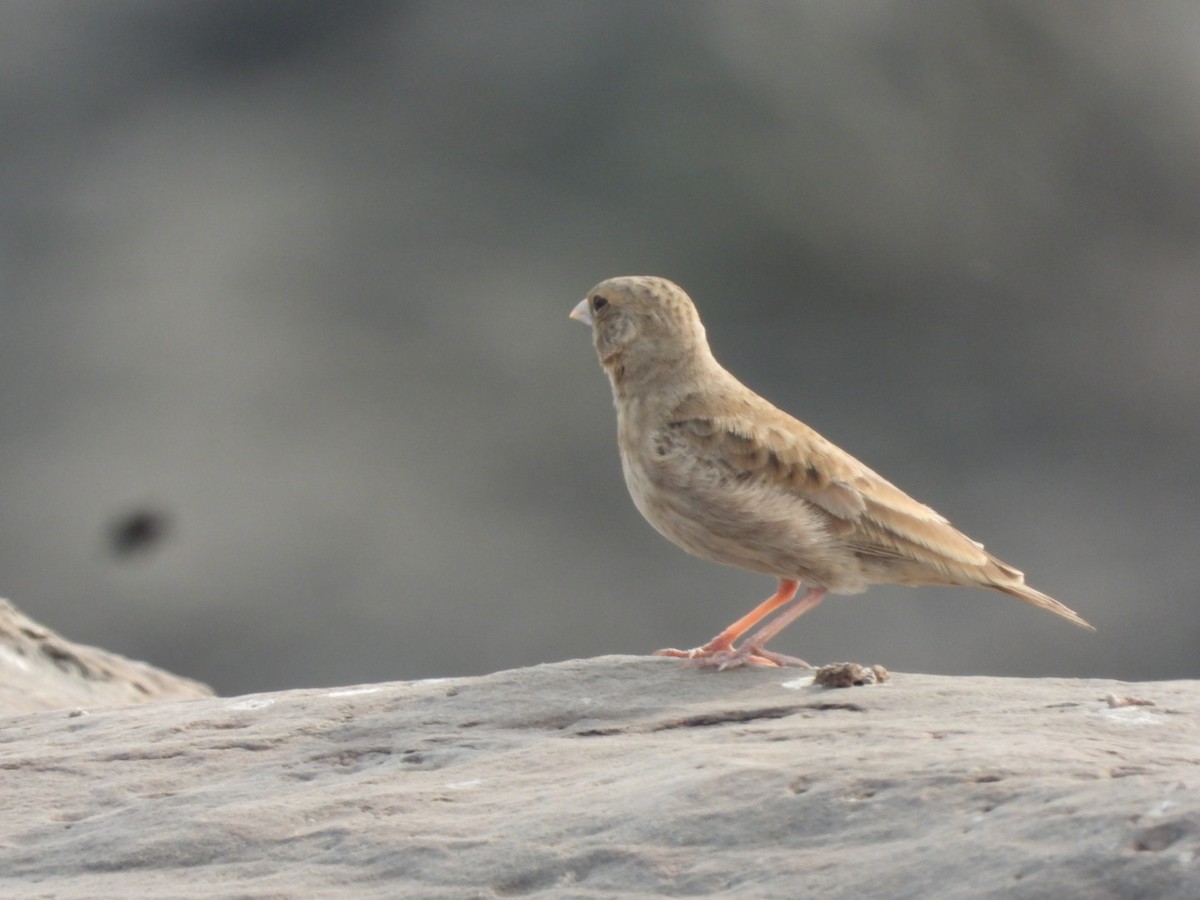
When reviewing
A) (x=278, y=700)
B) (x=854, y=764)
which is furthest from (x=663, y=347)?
(x=854, y=764)

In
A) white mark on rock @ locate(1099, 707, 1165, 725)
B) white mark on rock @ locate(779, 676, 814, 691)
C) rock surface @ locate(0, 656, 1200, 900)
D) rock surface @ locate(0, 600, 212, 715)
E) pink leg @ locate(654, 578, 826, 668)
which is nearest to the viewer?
rock surface @ locate(0, 656, 1200, 900)

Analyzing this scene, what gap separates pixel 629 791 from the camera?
11.4 feet

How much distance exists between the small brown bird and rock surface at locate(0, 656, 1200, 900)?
0.48 m

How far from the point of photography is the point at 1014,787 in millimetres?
Result: 3053

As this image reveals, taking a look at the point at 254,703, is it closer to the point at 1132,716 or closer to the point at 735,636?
the point at 735,636

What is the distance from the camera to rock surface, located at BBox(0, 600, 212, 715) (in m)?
7.05

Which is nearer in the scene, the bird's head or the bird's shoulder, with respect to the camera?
the bird's shoulder

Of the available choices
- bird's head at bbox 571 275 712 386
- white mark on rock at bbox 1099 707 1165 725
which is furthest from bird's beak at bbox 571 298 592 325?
white mark on rock at bbox 1099 707 1165 725

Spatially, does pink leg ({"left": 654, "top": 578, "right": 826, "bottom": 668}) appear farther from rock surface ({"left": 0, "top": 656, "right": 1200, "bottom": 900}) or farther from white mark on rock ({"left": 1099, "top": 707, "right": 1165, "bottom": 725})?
white mark on rock ({"left": 1099, "top": 707, "right": 1165, "bottom": 725})

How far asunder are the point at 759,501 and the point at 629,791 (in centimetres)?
173

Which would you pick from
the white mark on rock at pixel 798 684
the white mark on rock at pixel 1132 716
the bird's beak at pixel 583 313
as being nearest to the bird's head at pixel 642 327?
the bird's beak at pixel 583 313

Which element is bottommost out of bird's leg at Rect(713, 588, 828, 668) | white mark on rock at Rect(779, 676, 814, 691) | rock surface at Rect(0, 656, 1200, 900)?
rock surface at Rect(0, 656, 1200, 900)

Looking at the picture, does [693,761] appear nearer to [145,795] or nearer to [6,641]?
[145,795]

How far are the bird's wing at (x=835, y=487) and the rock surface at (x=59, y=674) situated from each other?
3.79 meters
